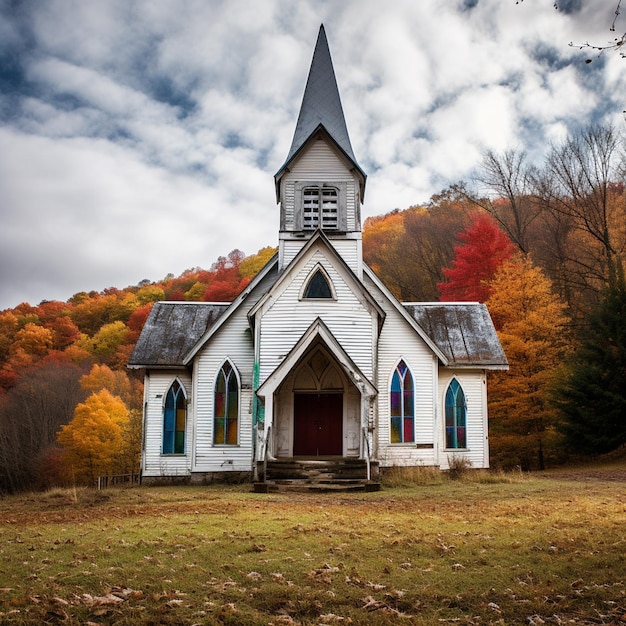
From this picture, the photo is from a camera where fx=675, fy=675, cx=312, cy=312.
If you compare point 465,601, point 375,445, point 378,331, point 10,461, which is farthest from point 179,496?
point 10,461

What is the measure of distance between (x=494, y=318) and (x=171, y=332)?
16.5 meters

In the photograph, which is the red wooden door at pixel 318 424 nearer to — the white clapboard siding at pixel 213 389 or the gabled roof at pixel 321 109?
the white clapboard siding at pixel 213 389

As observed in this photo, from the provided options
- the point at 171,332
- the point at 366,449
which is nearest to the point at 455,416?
the point at 366,449

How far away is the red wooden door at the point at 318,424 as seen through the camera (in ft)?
69.9

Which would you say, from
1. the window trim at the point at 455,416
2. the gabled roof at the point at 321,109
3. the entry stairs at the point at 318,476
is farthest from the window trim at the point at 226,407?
the window trim at the point at 455,416

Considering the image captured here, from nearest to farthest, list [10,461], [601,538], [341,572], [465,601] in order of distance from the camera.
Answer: [465,601] < [341,572] < [601,538] < [10,461]

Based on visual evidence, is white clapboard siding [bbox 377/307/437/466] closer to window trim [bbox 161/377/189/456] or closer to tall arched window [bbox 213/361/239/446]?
tall arched window [bbox 213/361/239/446]

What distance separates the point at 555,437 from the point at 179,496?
18.2 m

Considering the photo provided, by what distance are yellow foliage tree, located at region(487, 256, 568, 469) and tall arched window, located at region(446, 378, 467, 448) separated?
6906mm

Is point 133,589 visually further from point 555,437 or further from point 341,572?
point 555,437

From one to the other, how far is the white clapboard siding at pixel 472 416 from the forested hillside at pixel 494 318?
5933 mm

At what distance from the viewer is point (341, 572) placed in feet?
24.5

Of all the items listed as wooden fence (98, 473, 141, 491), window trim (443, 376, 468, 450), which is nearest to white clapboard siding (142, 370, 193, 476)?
wooden fence (98, 473, 141, 491)

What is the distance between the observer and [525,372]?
3038 cm
